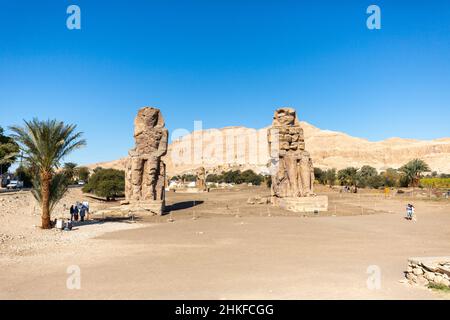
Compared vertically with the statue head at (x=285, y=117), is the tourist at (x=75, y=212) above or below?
below

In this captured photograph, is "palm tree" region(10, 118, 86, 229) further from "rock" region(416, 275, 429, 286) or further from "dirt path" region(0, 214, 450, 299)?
"rock" region(416, 275, 429, 286)

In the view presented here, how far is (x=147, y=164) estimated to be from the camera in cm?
2308

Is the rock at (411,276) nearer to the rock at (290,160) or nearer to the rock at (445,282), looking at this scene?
the rock at (445,282)

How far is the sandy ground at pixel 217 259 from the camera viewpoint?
21.9 feet

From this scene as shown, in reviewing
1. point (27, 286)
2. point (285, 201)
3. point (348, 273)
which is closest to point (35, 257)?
point (27, 286)

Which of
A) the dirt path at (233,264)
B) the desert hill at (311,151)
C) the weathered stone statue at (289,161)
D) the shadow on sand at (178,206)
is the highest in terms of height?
the desert hill at (311,151)

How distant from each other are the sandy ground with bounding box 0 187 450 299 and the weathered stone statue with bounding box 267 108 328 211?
6.88 meters

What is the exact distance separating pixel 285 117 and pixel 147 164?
37.6 ft

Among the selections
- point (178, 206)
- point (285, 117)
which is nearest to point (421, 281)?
point (285, 117)

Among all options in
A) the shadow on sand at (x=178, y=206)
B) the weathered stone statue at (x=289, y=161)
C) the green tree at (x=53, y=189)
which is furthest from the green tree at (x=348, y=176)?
the green tree at (x=53, y=189)

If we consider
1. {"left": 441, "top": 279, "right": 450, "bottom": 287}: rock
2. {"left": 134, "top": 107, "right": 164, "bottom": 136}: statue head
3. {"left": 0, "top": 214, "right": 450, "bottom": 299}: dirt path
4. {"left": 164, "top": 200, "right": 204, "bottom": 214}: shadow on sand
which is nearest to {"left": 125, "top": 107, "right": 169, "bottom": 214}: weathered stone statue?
{"left": 134, "top": 107, "right": 164, "bottom": 136}: statue head

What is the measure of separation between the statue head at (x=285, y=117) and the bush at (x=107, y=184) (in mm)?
18543

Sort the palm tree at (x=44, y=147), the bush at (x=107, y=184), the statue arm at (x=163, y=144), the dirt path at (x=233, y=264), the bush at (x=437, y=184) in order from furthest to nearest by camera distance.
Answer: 1. the bush at (x=437, y=184)
2. the bush at (x=107, y=184)
3. the statue arm at (x=163, y=144)
4. the palm tree at (x=44, y=147)
5. the dirt path at (x=233, y=264)

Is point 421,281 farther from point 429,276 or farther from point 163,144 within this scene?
point 163,144
